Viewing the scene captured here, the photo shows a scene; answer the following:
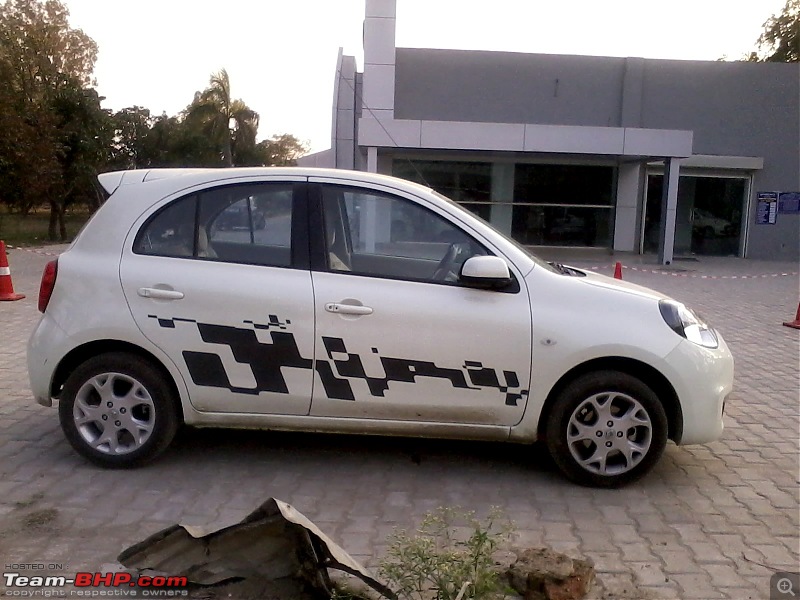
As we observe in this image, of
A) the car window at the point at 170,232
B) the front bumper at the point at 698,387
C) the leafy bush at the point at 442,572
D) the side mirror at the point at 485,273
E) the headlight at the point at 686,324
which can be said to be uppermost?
the car window at the point at 170,232

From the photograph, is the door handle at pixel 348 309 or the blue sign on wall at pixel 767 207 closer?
the door handle at pixel 348 309

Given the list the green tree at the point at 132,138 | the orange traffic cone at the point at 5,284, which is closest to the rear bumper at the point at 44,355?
the orange traffic cone at the point at 5,284

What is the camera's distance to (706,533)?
13.8 feet

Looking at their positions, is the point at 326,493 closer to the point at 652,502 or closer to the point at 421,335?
the point at 421,335

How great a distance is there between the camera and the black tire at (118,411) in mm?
4695

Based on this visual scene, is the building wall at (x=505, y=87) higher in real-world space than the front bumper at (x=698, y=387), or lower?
higher

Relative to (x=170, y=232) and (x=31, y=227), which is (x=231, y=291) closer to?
(x=170, y=232)

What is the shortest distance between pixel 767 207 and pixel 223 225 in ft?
71.0

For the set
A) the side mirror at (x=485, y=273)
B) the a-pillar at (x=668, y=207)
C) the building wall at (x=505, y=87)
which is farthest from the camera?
the building wall at (x=505, y=87)

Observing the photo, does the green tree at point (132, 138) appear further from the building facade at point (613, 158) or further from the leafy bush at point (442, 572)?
the leafy bush at point (442, 572)

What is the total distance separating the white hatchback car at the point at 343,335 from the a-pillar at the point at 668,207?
15891 mm

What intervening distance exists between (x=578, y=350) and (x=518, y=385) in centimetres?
39

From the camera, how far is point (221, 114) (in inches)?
1542

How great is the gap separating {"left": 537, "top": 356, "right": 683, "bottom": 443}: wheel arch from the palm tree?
36671 millimetres
